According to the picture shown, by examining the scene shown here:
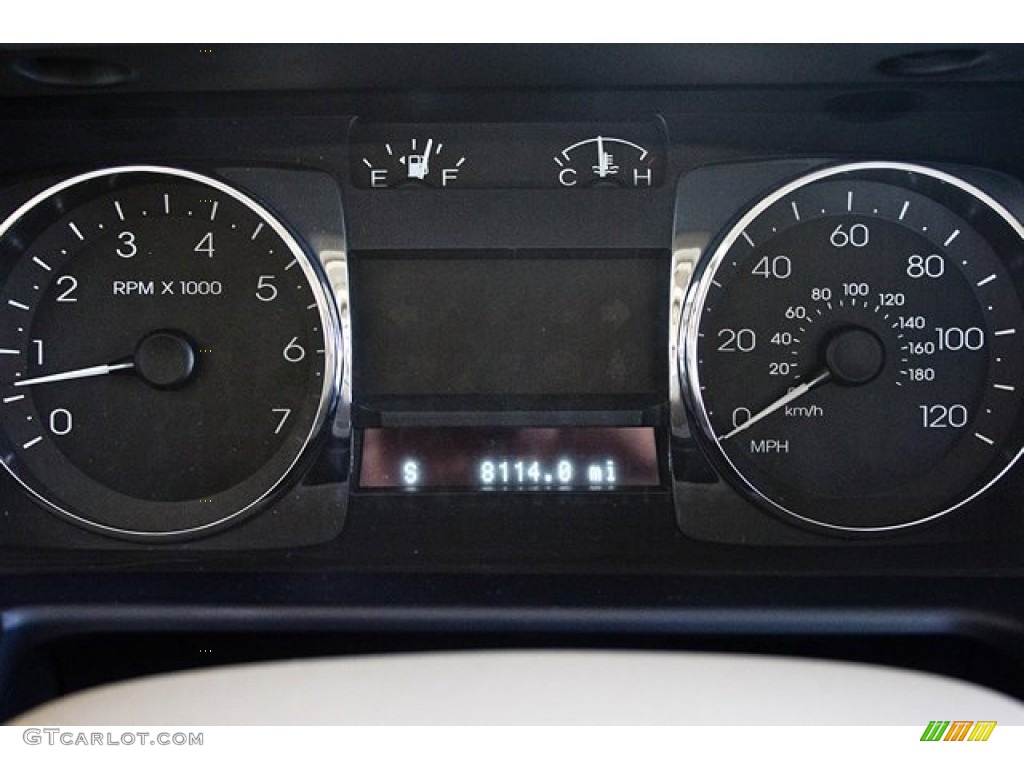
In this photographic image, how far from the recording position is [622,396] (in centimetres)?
249

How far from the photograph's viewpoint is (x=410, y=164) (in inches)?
97.0

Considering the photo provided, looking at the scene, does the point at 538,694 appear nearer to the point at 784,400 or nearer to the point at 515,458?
the point at 515,458

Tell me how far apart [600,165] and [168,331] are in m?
0.87

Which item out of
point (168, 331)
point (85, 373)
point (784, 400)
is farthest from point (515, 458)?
point (85, 373)

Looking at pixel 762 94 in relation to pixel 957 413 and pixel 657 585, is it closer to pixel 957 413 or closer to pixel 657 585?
pixel 957 413

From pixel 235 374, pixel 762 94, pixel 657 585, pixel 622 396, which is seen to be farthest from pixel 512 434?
pixel 762 94

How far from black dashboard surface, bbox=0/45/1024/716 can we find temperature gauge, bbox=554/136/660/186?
0.03 ft

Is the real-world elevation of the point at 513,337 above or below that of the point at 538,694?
above
